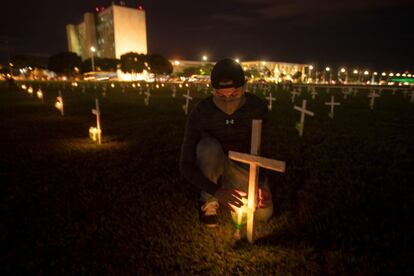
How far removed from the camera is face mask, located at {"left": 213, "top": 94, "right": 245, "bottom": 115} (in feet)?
10.6

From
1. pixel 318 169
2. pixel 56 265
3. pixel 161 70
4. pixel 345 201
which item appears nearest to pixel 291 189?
pixel 345 201

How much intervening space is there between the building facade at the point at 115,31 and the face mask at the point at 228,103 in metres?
135

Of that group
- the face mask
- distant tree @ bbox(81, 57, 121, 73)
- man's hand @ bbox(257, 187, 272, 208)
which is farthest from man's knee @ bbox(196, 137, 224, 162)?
distant tree @ bbox(81, 57, 121, 73)

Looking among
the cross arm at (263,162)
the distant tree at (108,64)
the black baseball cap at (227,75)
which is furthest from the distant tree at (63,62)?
the cross arm at (263,162)

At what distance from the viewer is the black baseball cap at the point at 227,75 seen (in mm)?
3004

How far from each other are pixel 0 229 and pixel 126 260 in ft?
6.83

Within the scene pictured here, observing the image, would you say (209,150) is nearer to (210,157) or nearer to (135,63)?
(210,157)

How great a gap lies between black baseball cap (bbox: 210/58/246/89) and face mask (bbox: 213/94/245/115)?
21cm

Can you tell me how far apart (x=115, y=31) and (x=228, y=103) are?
136905 millimetres

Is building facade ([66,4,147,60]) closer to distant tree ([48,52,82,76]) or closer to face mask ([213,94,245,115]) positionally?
distant tree ([48,52,82,76])

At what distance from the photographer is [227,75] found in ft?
9.88

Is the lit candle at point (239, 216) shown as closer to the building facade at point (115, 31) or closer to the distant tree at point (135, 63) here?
the distant tree at point (135, 63)

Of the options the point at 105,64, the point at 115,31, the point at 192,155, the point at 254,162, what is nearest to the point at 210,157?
the point at 192,155

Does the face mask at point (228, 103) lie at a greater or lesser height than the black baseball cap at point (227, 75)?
lesser
